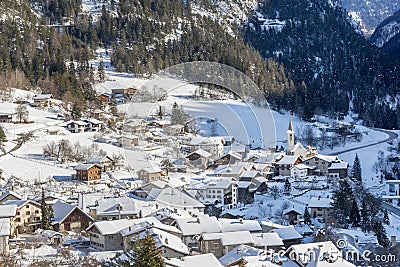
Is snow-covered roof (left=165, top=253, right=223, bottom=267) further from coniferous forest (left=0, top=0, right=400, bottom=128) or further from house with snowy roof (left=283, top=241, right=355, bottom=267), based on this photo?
coniferous forest (left=0, top=0, right=400, bottom=128)

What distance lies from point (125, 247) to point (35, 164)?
26.1ft

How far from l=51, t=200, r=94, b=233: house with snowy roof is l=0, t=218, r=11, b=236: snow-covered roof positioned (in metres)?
1.31

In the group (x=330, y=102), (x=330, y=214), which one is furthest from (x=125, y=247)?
(x=330, y=102)

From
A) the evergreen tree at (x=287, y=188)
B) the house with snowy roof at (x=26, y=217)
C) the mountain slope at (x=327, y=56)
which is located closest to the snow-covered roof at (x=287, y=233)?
the evergreen tree at (x=287, y=188)

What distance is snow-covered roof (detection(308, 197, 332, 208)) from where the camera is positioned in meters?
16.4

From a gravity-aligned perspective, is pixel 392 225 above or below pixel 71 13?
below

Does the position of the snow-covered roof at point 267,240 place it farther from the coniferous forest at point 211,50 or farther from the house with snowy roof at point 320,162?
the coniferous forest at point 211,50

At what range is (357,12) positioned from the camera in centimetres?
12562

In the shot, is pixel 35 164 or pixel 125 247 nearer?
pixel 125 247

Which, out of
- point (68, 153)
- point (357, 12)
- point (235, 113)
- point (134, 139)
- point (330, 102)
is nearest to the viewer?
point (68, 153)

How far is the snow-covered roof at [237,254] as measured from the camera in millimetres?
10859

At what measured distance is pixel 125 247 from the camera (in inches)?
475

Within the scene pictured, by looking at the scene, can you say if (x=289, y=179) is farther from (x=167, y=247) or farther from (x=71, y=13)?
(x=71, y=13)

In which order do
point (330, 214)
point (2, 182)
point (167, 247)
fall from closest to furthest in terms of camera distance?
point (167, 247) → point (330, 214) → point (2, 182)
